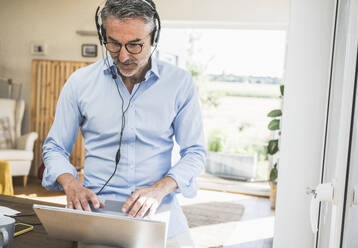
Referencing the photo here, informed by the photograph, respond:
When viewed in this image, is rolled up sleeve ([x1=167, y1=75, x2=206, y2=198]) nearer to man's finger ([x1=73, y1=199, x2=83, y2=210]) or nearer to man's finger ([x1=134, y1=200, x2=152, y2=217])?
man's finger ([x1=134, y1=200, x2=152, y2=217])

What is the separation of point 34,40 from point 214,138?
3.27 meters

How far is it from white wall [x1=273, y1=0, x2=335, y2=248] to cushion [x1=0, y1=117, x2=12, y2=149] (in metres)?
4.21

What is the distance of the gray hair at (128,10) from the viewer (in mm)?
1176

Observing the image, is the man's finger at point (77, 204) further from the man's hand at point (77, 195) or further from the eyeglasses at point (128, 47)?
the eyeglasses at point (128, 47)

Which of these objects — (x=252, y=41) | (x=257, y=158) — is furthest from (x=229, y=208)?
(x=252, y=41)

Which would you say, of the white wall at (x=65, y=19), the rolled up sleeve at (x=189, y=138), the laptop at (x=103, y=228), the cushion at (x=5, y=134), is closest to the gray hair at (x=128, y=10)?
the rolled up sleeve at (x=189, y=138)

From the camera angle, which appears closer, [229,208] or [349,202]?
[349,202]

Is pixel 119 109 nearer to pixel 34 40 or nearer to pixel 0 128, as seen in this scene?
pixel 0 128

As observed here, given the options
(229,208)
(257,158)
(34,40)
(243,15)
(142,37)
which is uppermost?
(243,15)

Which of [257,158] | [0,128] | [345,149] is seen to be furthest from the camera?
[257,158]

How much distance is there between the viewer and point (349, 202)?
2.31 ft

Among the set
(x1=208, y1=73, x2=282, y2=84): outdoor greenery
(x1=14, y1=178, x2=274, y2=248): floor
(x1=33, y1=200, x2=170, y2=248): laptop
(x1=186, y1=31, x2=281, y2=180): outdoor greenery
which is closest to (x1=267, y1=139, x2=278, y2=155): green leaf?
(x1=14, y1=178, x2=274, y2=248): floor

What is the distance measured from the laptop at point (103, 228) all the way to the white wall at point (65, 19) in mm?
4333

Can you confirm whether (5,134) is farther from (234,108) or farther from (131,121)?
(131,121)
